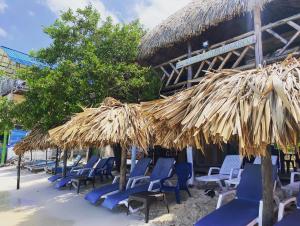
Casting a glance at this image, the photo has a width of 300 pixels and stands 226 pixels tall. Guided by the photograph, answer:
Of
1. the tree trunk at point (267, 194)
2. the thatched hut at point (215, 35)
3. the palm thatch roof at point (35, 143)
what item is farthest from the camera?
the palm thatch roof at point (35, 143)

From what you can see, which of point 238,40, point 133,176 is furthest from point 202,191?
point 238,40

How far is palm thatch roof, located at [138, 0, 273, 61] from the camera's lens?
7672 mm

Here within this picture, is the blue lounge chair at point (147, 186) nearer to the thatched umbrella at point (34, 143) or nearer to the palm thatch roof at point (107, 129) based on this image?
the palm thatch roof at point (107, 129)

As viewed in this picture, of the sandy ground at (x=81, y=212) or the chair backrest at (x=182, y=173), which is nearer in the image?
the sandy ground at (x=81, y=212)

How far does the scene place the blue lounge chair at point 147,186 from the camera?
639 cm

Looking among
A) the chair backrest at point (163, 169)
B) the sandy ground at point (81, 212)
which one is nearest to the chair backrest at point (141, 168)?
the chair backrest at point (163, 169)

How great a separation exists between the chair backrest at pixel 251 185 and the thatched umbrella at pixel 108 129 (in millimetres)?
2239

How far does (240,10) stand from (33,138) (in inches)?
334

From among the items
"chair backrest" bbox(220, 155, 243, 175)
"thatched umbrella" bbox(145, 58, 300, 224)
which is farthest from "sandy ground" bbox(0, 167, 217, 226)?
"thatched umbrella" bbox(145, 58, 300, 224)

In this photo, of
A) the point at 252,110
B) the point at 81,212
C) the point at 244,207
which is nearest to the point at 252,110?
the point at 252,110

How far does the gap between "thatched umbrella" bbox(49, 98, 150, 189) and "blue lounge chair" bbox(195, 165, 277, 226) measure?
2280 mm

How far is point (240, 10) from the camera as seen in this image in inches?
295

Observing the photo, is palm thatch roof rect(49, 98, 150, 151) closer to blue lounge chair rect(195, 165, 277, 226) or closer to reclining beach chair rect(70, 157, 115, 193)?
blue lounge chair rect(195, 165, 277, 226)

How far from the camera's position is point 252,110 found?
3.22m
